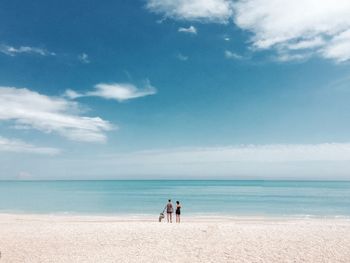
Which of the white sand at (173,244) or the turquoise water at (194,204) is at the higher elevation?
the white sand at (173,244)

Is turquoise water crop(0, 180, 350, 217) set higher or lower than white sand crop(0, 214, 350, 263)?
lower

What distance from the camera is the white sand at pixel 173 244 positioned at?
41.7 feet

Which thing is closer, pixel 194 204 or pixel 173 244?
pixel 173 244

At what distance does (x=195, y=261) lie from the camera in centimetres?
1218

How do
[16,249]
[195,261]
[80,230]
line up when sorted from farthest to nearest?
1. [80,230]
2. [16,249]
3. [195,261]

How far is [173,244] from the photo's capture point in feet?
48.8

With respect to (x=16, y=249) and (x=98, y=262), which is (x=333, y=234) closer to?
(x=98, y=262)

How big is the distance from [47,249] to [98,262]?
3.29m

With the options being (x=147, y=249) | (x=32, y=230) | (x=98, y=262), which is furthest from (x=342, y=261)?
(x=32, y=230)

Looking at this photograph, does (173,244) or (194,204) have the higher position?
(173,244)

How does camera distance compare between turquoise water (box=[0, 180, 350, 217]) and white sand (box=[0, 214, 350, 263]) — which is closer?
white sand (box=[0, 214, 350, 263])

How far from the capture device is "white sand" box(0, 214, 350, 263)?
1272cm

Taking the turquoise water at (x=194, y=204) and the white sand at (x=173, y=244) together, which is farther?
the turquoise water at (x=194, y=204)

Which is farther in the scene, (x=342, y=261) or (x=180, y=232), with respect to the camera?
(x=180, y=232)
